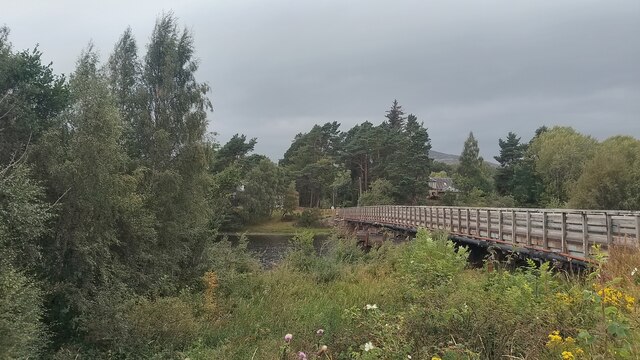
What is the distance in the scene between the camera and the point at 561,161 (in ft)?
225

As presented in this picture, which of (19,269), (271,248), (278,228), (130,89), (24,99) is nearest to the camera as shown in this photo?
(19,269)

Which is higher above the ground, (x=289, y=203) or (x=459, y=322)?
(x=289, y=203)

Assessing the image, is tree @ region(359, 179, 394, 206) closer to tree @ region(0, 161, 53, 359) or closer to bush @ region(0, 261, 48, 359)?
tree @ region(0, 161, 53, 359)

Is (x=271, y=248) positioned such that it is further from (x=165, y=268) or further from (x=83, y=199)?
(x=83, y=199)

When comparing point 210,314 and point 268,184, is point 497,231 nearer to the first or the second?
point 210,314

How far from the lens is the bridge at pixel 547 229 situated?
11.4m

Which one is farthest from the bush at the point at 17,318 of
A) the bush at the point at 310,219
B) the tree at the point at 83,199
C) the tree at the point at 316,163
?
the tree at the point at 316,163

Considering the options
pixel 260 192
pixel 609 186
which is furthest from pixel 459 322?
pixel 260 192

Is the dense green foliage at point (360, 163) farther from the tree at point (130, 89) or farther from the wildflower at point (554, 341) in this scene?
the wildflower at point (554, 341)

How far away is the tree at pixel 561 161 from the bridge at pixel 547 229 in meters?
50.9

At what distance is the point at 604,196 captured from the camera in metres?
46.4

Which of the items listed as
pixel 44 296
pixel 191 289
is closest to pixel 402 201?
pixel 191 289

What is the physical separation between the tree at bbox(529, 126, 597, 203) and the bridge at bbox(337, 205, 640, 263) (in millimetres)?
50901

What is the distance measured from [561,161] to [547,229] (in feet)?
201
